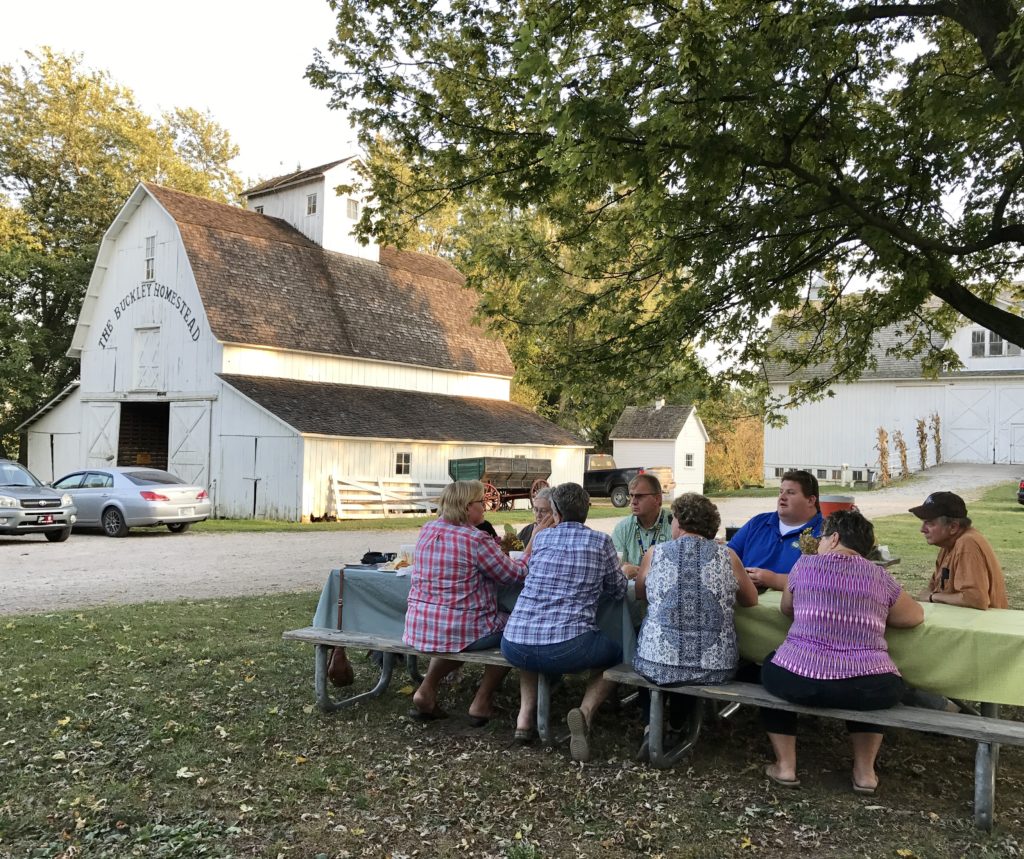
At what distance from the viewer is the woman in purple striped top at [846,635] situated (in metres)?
4.55

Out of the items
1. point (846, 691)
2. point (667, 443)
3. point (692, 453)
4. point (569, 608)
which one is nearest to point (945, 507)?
point (846, 691)

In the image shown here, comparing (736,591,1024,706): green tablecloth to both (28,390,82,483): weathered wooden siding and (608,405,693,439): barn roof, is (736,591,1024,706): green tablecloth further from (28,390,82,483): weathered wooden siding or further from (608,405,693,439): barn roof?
(608,405,693,439): barn roof

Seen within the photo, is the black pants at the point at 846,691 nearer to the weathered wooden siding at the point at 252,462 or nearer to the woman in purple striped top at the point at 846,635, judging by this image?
the woman in purple striped top at the point at 846,635

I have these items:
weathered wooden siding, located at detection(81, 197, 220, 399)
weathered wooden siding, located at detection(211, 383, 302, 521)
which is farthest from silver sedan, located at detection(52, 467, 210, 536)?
weathered wooden siding, located at detection(81, 197, 220, 399)

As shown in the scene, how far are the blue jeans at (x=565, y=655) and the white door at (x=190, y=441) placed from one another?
2243cm

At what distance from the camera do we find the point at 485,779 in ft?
16.1

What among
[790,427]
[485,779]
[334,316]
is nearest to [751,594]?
[485,779]

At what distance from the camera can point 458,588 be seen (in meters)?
5.80

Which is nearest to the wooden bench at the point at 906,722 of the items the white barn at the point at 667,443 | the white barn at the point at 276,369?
the white barn at the point at 276,369

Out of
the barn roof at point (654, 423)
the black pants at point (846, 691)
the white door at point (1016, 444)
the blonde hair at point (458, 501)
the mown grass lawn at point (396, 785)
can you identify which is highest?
the barn roof at point (654, 423)

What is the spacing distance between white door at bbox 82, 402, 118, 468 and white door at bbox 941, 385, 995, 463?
32732 mm

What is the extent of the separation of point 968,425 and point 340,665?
3850 cm

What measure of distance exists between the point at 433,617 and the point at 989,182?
7.21 metres

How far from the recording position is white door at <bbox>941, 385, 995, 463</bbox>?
3881 centimetres
